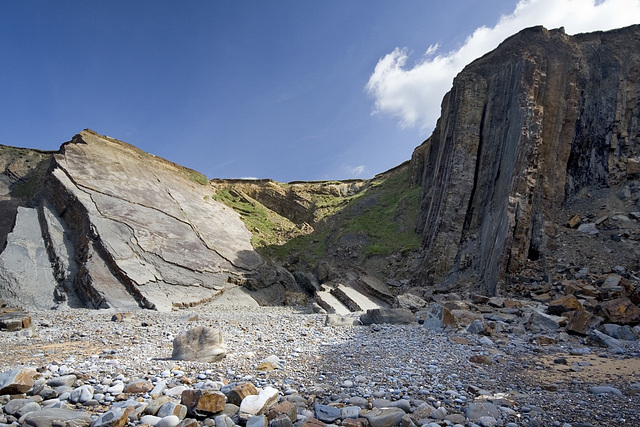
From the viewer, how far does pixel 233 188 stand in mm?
31984

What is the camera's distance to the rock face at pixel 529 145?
14727 millimetres

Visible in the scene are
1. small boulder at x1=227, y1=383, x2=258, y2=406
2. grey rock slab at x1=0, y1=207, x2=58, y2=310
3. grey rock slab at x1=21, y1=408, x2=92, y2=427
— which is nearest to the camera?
grey rock slab at x1=21, y1=408, x2=92, y2=427

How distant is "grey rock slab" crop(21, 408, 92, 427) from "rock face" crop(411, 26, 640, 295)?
43.3 ft

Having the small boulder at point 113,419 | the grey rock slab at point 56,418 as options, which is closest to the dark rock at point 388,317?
the small boulder at point 113,419

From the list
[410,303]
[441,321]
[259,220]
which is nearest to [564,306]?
[441,321]

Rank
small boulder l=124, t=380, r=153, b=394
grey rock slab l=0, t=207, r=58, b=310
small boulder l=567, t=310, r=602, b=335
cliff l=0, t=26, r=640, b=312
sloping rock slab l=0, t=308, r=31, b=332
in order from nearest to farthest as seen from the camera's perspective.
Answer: small boulder l=124, t=380, r=153, b=394, small boulder l=567, t=310, r=602, b=335, sloping rock slab l=0, t=308, r=31, b=332, grey rock slab l=0, t=207, r=58, b=310, cliff l=0, t=26, r=640, b=312

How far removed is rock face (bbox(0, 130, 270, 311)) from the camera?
14084 millimetres

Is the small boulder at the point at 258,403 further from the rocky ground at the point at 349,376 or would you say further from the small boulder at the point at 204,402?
the small boulder at the point at 204,402

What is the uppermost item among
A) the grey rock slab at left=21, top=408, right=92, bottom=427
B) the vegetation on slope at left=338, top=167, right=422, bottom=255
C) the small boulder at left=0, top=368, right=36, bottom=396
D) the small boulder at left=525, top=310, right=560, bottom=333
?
the vegetation on slope at left=338, top=167, right=422, bottom=255

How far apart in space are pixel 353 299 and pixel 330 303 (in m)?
0.96

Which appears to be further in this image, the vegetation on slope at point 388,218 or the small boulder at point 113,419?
the vegetation on slope at point 388,218

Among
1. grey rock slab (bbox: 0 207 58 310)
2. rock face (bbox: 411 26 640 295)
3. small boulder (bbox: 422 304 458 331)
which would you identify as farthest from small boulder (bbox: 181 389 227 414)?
grey rock slab (bbox: 0 207 58 310)

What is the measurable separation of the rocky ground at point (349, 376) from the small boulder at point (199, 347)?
0.19m

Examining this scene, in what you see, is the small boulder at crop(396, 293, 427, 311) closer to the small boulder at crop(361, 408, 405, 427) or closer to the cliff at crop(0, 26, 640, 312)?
the cliff at crop(0, 26, 640, 312)
